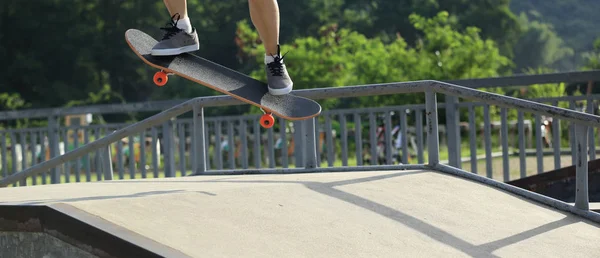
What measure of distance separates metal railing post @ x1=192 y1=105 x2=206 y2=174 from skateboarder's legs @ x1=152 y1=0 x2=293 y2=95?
1.27 m

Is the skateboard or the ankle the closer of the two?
the skateboard

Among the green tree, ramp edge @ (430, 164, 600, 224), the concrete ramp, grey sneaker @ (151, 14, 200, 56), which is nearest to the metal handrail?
grey sneaker @ (151, 14, 200, 56)

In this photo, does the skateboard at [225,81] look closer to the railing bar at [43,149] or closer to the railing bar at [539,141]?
the railing bar at [539,141]

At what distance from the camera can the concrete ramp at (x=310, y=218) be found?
4371 millimetres

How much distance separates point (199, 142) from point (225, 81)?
1.38m

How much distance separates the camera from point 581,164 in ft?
18.8

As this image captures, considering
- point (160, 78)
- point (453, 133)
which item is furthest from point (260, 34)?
point (453, 133)

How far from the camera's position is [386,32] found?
78562mm

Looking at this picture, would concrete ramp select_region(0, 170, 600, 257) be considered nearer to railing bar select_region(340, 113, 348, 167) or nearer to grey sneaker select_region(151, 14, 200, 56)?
grey sneaker select_region(151, 14, 200, 56)

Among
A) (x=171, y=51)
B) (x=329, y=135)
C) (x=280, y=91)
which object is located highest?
(x=171, y=51)

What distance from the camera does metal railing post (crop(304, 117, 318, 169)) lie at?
7.20 meters

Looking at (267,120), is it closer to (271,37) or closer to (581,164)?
(271,37)

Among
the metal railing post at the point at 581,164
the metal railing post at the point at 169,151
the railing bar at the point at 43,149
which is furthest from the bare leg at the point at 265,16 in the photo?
the railing bar at the point at 43,149

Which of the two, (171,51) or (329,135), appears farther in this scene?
(329,135)
